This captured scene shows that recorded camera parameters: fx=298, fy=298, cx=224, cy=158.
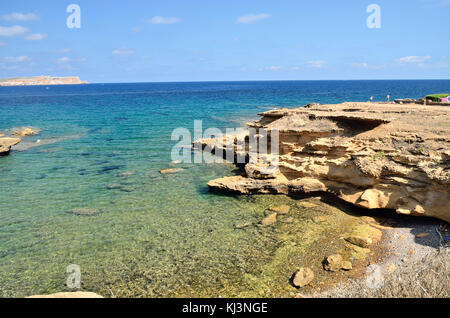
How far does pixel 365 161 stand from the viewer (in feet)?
44.6

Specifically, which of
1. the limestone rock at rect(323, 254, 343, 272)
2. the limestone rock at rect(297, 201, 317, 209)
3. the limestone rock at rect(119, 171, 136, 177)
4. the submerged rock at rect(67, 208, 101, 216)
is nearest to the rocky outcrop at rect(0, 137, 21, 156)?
the limestone rock at rect(119, 171, 136, 177)

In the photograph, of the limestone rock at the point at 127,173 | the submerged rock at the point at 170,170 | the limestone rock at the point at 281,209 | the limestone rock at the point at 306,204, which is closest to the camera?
the limestone rock at the point at 281,209

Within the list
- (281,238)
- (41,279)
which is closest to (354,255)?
(281,238)

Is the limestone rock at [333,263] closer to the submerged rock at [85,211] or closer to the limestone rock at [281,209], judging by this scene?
the limestone rock at [281,209]

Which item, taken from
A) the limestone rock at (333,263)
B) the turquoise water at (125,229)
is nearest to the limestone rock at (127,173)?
the turquoise water at (125,229)

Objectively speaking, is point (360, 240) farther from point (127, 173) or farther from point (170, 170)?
point (127, 173)

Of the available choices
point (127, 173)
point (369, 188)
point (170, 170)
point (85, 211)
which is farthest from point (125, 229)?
point (369, 188)

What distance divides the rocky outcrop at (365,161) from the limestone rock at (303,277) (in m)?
5.21

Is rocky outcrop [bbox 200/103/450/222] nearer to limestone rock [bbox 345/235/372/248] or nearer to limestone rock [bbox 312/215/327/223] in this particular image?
limestone rock [bbox 312/215/327/223]

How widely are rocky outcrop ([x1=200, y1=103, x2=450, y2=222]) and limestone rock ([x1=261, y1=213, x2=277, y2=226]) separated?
272 centimetres

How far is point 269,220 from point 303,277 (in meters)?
4.02

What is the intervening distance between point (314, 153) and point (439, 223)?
640 cm

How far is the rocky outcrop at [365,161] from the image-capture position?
12.0 meters
